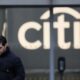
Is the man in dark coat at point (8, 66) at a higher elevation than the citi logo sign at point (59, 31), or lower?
lower

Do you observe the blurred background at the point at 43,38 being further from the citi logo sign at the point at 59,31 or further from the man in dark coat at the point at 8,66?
the man in dark coat at the point at 8,66

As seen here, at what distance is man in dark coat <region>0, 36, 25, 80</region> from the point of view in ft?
20.1

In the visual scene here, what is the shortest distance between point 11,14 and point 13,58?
2307 mm

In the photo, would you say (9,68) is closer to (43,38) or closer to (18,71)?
(18,71)

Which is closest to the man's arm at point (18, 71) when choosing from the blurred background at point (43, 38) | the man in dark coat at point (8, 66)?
the man in dark coat at point (8, 66)

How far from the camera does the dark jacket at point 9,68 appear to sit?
6113 mm

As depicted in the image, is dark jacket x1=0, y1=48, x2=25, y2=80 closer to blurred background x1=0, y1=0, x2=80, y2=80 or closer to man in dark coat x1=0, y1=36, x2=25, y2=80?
man in dark coat x1=0, y1=36, x2=25, y2=80

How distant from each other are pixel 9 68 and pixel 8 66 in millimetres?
34

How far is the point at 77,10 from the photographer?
27.2 feet

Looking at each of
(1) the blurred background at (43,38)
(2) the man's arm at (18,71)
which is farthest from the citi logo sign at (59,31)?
(2) the man's arm at (18,71)

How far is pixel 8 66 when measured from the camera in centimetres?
613

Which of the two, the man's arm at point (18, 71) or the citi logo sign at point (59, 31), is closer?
the man's arm at point (18, 71)

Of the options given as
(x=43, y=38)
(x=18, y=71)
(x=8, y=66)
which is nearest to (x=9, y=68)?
(x=8, y=66)

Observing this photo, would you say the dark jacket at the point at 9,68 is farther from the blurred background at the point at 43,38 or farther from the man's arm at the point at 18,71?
the blurred background at the point at 43,38
